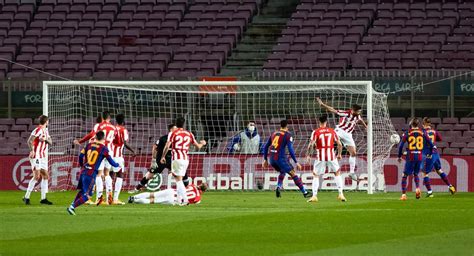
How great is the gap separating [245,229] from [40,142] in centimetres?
994

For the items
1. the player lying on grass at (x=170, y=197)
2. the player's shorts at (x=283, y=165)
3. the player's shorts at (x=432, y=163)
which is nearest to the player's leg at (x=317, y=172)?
the player's shorts at (x=283, y=165)

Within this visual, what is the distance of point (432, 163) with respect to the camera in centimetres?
3173

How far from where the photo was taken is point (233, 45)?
44.2m

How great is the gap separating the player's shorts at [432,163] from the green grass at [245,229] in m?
3.69

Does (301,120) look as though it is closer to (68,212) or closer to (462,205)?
(462,205)

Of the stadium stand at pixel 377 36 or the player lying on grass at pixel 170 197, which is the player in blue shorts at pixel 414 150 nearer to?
the player lying on grass at pixel 170 197

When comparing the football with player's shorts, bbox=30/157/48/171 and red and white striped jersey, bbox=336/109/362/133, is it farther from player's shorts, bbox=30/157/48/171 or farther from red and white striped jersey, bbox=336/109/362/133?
player's shorts, bbox=30/157/48/171

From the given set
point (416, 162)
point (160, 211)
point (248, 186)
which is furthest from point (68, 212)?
point (248, 186)

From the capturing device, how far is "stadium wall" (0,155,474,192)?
34.8 meters

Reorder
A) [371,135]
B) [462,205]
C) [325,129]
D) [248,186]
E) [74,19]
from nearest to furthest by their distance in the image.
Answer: [462,205], [325,129], [371,135], [248,186], [74,19]

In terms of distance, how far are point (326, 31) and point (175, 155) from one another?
1736 centimetres

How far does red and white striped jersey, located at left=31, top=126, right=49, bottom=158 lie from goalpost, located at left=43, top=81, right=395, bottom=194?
6624 mm

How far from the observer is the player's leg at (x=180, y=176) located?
26.6 meters

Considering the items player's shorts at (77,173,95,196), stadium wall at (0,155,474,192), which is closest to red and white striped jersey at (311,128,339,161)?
stadium wall at (0,155,474,192)
